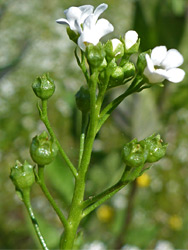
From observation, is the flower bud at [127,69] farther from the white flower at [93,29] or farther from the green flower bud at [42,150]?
the green flower bud at [42,150]

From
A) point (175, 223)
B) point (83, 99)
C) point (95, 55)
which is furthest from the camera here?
point (175, 223)

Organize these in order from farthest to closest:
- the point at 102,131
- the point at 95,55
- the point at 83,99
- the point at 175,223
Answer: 1. the point at 102,131
2. the point at 175,223
3. the point at 83,99
4. the point at 95,55

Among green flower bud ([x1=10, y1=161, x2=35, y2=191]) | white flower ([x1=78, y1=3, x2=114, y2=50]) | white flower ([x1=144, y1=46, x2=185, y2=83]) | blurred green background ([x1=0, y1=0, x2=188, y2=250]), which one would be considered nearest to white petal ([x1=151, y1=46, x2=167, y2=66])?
white flower ([x1=144, y1=46, x2=185, y2=83])

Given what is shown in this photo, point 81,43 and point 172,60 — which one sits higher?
point 81,43

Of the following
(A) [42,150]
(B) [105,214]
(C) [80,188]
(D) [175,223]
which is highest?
(A) [42,150]

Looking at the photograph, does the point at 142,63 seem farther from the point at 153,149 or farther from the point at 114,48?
the point at 153,149

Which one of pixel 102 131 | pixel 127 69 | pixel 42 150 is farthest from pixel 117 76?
pixel 102 131
